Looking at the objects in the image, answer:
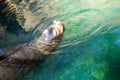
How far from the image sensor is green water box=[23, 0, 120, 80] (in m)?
5.25

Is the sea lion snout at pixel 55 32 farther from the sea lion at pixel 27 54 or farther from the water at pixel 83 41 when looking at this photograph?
the water at pixel 83 41

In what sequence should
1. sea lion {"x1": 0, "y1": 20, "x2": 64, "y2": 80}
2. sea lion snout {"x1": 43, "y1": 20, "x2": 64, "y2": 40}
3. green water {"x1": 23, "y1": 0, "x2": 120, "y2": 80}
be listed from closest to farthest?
1. sea lion {"x1": 0, "y1": 20, "x2": 64, "y2": 80}
2. green water {"x1": 23, "y1": 0, "x2": 120, "y2": 80}
3. sea lion snout {"x1": 43, "y1": 20, "x2": 64, "y2": 40}

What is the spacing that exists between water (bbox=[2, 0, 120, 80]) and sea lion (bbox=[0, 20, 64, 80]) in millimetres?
140

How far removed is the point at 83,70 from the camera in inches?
210

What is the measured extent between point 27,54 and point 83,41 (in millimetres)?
1476

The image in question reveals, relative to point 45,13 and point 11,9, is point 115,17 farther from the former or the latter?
point 11,9

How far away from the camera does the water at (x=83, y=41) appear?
207 inches

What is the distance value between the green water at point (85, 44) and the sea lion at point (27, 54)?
0.46 feet

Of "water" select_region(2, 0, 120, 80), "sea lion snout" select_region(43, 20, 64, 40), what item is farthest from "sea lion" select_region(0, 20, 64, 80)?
"water" select_region(2, 0, 120, 80)

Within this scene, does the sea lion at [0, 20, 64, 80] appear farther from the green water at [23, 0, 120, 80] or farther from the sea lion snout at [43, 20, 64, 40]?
the green water at [23, 0, 120, 80]

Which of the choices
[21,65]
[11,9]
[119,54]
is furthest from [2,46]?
[119,54]

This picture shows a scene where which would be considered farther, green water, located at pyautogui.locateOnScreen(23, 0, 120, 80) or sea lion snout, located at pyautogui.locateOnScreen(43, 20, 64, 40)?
sea lion snout, located at pyautogui.locateOnScreen(43, 20, 64, 40)

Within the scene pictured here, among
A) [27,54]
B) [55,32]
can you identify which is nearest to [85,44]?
[55,32]

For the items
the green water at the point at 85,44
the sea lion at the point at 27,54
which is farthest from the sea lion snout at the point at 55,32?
the green water at the point at 85,44
